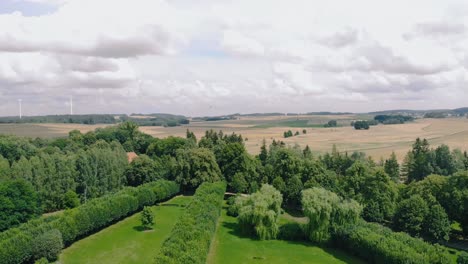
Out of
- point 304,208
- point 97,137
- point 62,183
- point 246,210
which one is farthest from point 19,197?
point 97,137

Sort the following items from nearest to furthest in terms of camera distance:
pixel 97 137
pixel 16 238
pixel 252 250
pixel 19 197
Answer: pixel 16 238
pixel 252 250
pixel 19 197
pixel 97 137

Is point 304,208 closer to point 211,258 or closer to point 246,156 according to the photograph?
point 211,258

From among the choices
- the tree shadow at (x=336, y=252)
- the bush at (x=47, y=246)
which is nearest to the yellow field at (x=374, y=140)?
the tree shadow at (x=336, y=252)

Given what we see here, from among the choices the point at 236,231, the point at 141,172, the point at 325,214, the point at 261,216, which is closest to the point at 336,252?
the point at 325,214

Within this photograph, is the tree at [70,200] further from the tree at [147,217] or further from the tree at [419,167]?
the tree at [419,167]

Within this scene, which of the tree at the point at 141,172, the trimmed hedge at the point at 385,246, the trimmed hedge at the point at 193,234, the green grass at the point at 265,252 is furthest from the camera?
the tree at the point at 141,172

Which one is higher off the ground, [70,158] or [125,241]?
[70,158]
